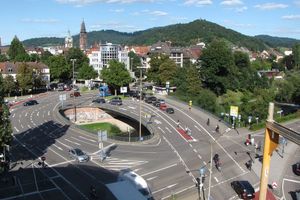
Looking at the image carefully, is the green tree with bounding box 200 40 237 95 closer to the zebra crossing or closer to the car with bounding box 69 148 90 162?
the zebra crossing

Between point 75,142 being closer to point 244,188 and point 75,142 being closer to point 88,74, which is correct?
point 244,188

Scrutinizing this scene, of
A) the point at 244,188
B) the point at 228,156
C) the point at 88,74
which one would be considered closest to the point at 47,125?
the point at 228,156

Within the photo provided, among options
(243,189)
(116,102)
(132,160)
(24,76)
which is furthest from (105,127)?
(243,189)

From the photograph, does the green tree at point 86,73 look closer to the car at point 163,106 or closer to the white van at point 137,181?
the car at point 163,106

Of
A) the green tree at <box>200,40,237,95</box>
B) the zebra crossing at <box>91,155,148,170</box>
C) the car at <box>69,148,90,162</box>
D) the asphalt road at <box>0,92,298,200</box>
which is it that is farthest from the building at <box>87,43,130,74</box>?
the zebra crossing at <box>91,155,148,170</box>

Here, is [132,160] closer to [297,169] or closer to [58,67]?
[297,169]

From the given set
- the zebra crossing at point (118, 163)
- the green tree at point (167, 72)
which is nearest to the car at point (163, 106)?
the green tree at point (167, 72)
